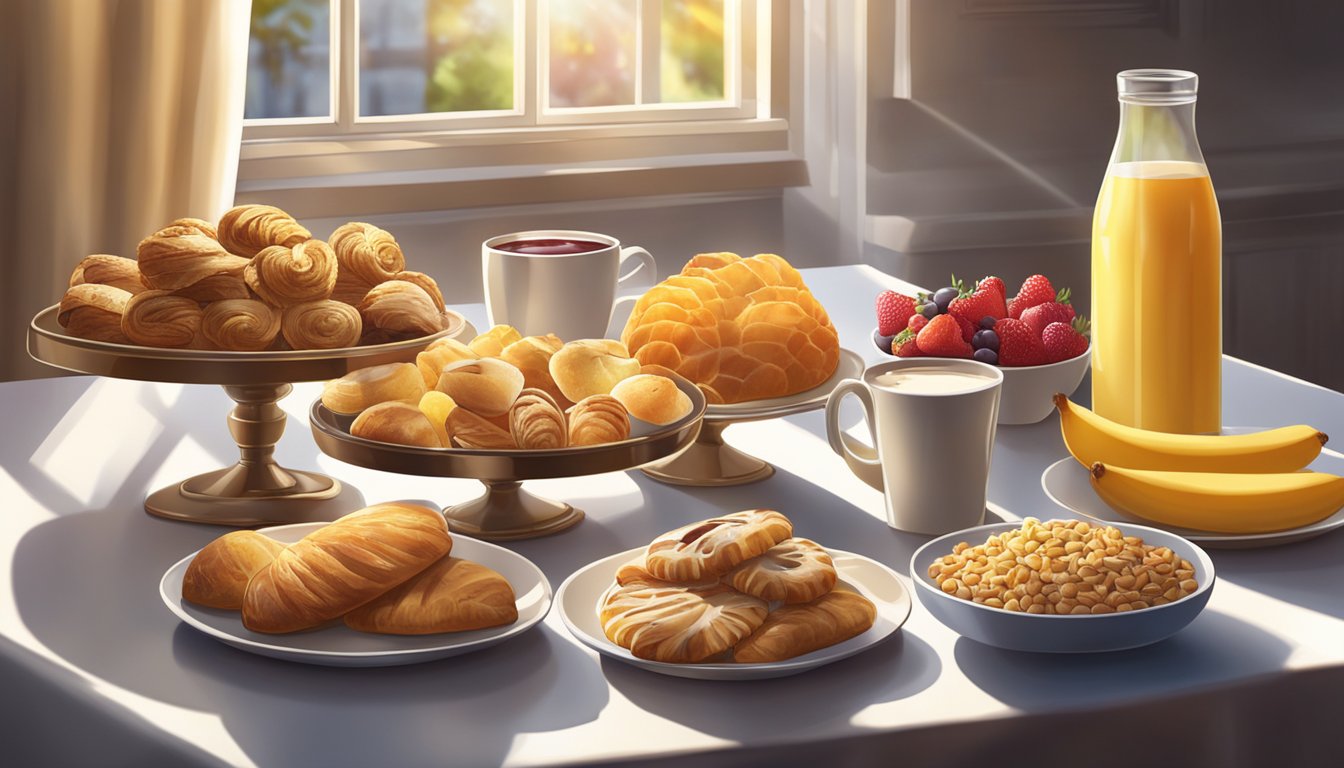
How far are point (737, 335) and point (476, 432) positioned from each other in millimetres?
253

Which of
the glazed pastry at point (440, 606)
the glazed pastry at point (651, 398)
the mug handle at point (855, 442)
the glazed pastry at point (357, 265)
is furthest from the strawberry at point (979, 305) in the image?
the glazed pastry at point (440, 606)

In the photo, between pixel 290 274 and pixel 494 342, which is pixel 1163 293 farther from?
pixel 290 274

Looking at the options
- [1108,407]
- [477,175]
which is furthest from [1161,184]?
[477,175]

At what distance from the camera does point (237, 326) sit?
3.04 ft

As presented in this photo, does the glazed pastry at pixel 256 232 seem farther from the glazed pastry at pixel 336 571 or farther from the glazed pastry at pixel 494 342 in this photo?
the glazed pastry at pixel 336 571

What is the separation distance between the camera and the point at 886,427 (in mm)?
906

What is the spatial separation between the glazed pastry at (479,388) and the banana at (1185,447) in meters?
0.38

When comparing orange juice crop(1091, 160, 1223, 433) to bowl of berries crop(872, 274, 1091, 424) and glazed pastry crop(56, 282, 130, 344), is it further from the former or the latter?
glazed pastry crop(56, 282, 130, 344)

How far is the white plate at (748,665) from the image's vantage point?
2.23 ft

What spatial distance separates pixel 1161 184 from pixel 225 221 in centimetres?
67

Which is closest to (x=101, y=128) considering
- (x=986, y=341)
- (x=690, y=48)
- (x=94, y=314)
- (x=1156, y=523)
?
(x=690, y=48)

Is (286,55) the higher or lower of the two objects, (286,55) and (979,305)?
the higher

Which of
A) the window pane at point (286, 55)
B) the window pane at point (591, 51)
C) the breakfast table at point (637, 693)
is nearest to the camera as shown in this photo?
the breakfast table at point (637, 693)

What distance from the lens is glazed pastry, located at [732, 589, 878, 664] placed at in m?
0.68
